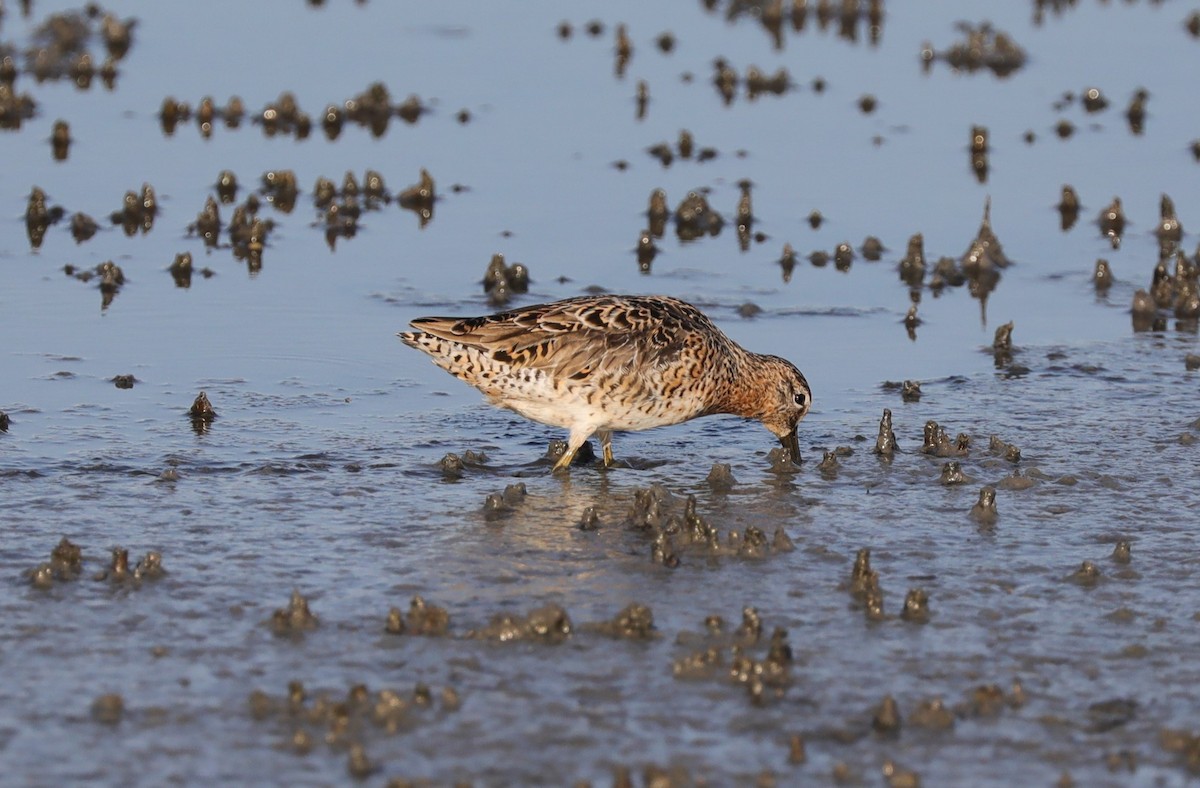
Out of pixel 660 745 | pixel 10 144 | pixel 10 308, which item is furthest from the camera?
pixel 10 144

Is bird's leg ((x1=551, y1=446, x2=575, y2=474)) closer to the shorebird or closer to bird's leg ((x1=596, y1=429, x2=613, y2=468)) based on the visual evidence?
the shorebird

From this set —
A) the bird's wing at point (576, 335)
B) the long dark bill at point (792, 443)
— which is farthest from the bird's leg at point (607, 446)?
the long dark bill at point (792, 443)

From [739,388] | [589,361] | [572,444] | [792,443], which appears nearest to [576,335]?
[589,361]

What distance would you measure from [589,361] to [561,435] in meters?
1.14

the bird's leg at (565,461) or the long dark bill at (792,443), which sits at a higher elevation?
the long dark bill at (792,443)

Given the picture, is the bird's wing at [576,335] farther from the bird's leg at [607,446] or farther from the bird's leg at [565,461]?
the bird's leg at [607,446]

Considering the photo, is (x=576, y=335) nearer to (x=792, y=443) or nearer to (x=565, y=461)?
(x=565, y=461)

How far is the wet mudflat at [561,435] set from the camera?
261 inches

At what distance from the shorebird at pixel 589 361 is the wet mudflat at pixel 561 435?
15.4 inches

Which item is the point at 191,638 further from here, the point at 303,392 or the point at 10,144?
the point at 10,144

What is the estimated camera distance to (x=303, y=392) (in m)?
11.1

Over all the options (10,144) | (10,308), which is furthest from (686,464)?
(10,144)

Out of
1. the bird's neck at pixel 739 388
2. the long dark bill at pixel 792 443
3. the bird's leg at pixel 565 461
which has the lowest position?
the bird's leg at pixel 565 461

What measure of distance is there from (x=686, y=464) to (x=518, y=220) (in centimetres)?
508
